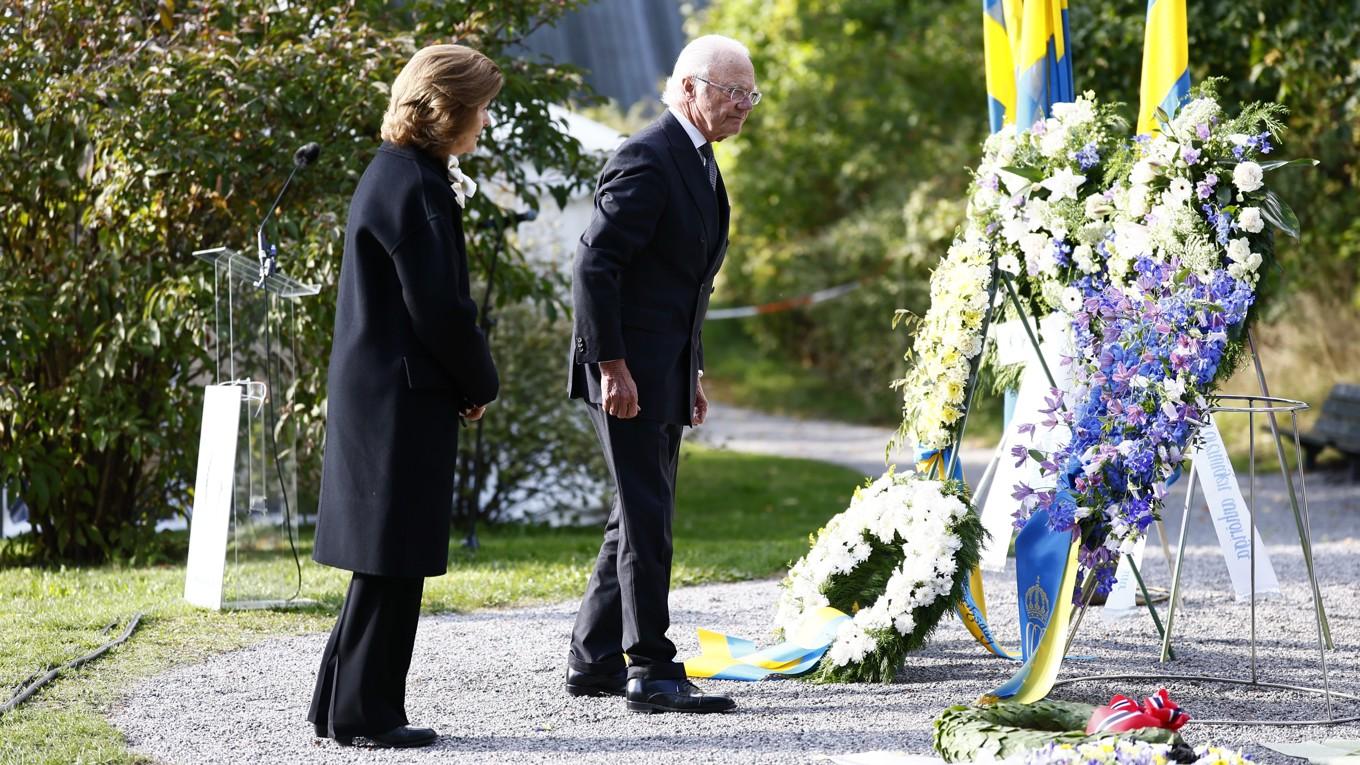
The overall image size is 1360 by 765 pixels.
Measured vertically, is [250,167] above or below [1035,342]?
above

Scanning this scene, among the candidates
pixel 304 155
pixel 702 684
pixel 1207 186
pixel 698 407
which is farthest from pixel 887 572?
pixel 304 155

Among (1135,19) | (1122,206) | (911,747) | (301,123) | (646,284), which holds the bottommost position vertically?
(911,747)

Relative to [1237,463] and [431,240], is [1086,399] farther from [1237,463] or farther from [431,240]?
[1237,463]

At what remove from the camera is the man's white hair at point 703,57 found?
172 inches

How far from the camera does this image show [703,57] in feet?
14.3

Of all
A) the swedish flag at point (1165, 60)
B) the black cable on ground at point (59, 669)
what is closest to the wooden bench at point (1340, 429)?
the swedish flag at point (1165, 60)

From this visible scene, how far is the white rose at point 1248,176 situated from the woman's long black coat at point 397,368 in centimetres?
227

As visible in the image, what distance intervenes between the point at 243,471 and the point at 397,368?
8.40 feet

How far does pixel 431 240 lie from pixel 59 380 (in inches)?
187

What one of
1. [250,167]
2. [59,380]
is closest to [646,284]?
[250,167]

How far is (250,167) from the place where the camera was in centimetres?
727

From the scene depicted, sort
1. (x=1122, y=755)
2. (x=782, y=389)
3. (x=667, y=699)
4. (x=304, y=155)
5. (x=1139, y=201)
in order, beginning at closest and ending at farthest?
(x=1122, y=755) < (x=667, y=699) < (x=1139, y=201) < (x=304, y=155) < (x=782, y=389)

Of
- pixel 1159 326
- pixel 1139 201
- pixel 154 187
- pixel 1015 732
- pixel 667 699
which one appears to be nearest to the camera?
pixel 1015 732

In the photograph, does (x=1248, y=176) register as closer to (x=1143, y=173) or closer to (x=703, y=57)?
(x=1143, y=173)
